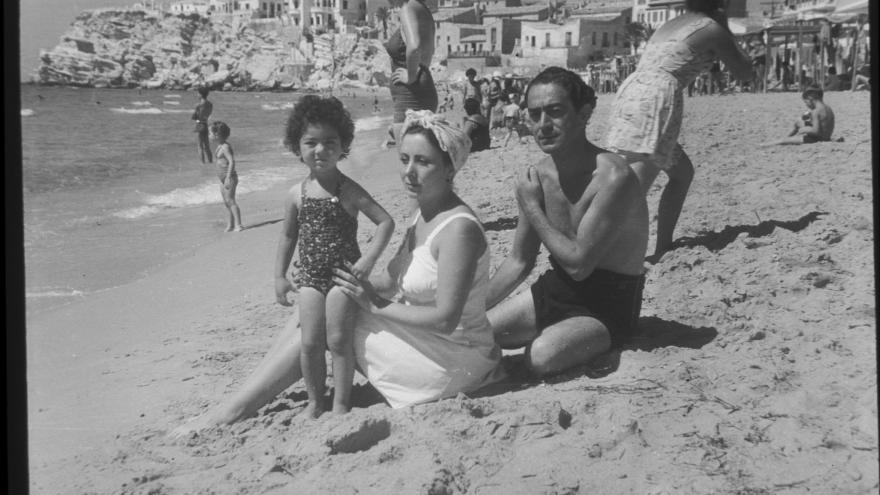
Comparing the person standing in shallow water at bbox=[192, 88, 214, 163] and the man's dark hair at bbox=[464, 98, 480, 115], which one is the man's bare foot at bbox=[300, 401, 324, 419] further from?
the person standing in shallow water at bbox=[192, 88, 214, 163]

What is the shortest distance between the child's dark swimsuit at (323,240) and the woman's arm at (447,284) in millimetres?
76

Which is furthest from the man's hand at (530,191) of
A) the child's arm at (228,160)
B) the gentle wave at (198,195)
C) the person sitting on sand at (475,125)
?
the gentle wave at (198,195)

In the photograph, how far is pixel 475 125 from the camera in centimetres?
838

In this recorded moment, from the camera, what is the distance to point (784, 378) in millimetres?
2762

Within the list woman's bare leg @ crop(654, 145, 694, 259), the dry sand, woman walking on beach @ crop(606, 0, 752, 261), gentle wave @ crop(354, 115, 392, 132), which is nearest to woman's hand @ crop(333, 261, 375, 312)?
the dry sand

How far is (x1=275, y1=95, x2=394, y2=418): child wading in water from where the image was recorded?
2879mm

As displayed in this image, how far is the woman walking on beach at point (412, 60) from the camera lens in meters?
4.18

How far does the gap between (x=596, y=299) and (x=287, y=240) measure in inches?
48.3

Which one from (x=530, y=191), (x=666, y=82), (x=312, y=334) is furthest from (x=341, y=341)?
(x=666, y=82)

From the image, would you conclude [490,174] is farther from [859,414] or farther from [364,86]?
[364,86]

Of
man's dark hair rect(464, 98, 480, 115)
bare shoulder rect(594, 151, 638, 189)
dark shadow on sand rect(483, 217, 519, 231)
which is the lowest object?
dark shadow on sand rect(483, 217, 519, 231)

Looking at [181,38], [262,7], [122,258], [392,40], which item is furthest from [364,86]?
[181,38]

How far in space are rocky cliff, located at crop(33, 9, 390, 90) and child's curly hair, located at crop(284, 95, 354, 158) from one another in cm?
339

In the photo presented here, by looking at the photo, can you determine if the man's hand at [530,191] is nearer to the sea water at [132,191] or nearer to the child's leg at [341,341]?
the child's leg at [341,341]
